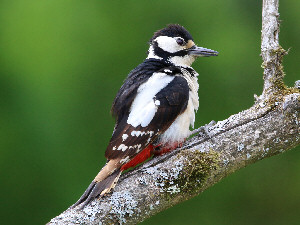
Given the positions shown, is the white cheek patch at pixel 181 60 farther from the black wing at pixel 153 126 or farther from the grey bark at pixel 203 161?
the grey bark at pixel 203 161

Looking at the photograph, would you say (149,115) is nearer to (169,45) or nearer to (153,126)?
(153,126)

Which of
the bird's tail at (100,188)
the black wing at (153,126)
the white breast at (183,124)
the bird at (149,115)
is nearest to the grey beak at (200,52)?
the bird at (149,115)

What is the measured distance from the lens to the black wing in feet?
10.2

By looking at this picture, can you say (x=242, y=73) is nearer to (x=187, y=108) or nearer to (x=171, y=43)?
(x=171, y=43)

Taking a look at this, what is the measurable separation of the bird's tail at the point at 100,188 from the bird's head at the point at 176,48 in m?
1.04

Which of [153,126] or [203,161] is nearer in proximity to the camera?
[203,161]

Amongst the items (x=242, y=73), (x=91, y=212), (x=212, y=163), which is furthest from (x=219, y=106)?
(x=91, y=212)

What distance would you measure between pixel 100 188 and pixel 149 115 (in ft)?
1.71

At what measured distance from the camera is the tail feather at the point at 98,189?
112 inches

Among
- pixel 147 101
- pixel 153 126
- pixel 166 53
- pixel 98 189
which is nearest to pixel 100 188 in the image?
pixel 98 189

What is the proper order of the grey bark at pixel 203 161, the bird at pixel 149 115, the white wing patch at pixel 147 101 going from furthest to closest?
the white wing patch at pixel 147 101 < the bird at pixel 149 115 < the grey bark at pixel 203 161

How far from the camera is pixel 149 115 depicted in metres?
3.20

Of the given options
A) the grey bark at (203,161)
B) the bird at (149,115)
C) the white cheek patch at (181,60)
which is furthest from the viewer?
the white cheek patch at (181,60)

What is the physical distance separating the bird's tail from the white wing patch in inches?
13.7
